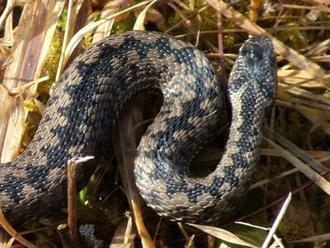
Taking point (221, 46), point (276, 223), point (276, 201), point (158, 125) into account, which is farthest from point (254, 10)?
point (276, 223)

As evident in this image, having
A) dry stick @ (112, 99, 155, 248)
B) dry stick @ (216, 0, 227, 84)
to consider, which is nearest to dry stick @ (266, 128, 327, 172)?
dry stick @ (216, 0, 227, 84)

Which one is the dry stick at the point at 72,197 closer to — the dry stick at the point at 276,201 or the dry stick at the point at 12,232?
the dry stick at the point at 12,232

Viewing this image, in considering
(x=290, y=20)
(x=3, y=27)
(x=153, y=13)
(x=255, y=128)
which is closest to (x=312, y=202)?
(x=255, y=128)

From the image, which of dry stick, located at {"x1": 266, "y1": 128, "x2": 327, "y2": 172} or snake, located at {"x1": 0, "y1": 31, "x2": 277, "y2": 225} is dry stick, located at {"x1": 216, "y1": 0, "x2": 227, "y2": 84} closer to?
snake, located at {"x1": 0, "y1": 31, "x2": 277, "y2": 225}

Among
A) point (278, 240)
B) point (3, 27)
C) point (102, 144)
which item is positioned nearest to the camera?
point (278, 240)

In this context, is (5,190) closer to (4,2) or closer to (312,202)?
(4,2)

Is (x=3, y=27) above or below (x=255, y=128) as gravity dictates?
above

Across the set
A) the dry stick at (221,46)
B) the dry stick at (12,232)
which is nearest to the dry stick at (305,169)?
the dry stick at (221,46)
